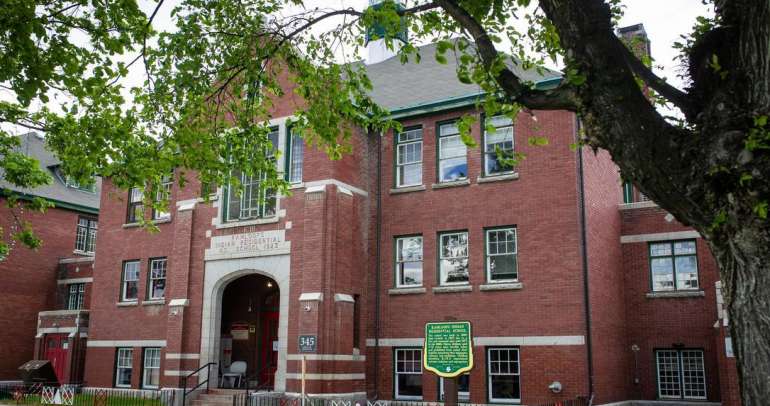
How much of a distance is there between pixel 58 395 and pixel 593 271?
58.0 feet

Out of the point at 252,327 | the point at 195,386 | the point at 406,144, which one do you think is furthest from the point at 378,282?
the point at 195,386

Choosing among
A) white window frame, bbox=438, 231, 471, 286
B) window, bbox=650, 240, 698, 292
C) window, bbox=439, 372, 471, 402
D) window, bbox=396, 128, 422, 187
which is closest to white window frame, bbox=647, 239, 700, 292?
window, bbox=650, 240, 698, 292

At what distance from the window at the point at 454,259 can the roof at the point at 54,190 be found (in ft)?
69.9

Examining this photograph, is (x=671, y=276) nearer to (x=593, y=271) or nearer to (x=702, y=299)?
(x=702, y=299)

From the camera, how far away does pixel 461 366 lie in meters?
12.7

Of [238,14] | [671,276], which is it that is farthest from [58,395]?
[671,276]

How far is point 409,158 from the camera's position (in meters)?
24.8

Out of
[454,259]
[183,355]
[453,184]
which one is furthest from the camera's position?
[183,355]

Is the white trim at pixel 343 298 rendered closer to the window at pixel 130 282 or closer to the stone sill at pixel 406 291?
the stone sill at pixel 406 291

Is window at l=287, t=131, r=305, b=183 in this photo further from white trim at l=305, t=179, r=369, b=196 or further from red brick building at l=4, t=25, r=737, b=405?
white trim at l=305, t=179, r=369, b=196

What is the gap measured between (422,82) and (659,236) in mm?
9422

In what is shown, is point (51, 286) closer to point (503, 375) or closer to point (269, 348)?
point (269, 348)

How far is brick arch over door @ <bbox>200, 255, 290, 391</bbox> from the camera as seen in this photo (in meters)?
23.8

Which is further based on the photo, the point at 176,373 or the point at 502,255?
the point at 176,373
